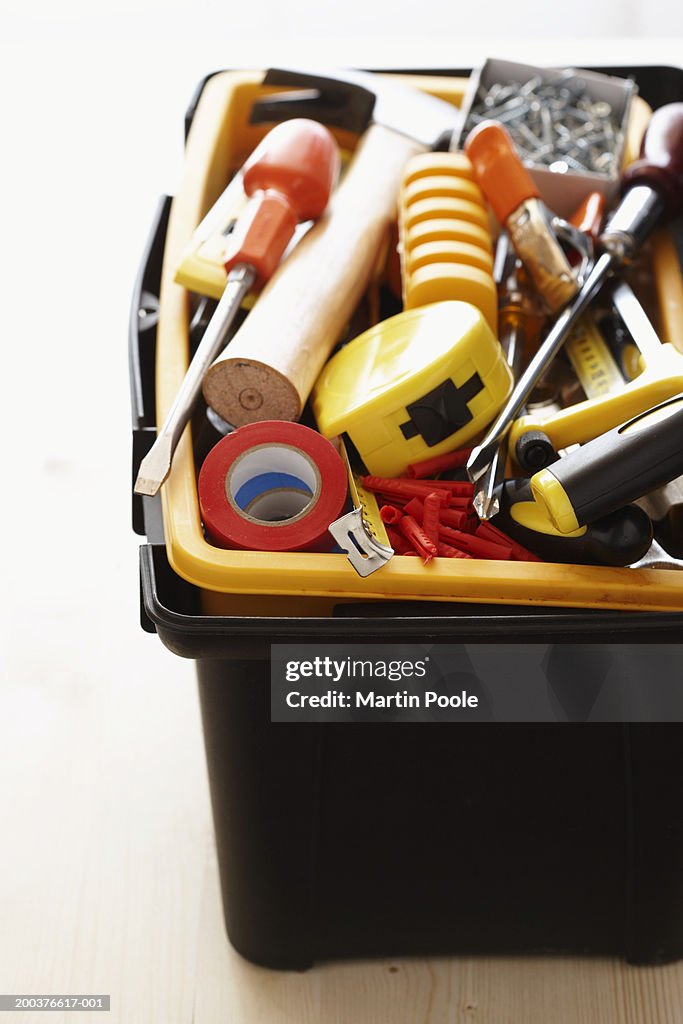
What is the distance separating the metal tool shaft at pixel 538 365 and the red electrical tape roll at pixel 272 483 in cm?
7

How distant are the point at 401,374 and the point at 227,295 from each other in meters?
0.12

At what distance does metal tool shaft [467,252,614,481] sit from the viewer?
54 centimetres

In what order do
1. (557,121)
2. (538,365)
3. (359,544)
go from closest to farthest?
(359,544), (538,365), (557,121)

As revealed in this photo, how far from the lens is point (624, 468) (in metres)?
0.49

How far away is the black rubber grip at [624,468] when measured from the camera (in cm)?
49

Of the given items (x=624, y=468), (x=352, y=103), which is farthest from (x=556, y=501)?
(x=352, y=103)

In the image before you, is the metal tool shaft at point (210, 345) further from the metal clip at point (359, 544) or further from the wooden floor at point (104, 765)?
the wooden floor at point (104, 765)

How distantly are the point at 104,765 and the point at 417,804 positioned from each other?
29 centimetres

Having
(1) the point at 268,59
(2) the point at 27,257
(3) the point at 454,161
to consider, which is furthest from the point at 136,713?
(1) the point at 268,59

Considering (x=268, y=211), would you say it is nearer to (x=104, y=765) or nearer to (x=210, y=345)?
(x=210, y=345)

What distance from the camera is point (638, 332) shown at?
0.62m

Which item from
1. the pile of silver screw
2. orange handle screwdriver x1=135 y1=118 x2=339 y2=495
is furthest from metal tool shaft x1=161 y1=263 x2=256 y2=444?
the pile of silver screw

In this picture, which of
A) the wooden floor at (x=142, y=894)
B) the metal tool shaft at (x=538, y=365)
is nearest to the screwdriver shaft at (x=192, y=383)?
the metal tool shaft at (x=538, y=365)

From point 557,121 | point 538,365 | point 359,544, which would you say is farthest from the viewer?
point 557,121
